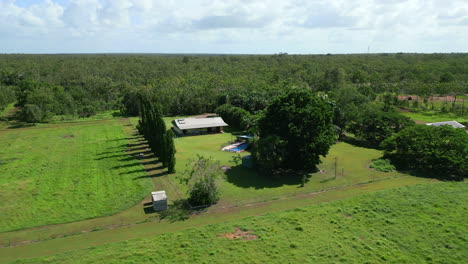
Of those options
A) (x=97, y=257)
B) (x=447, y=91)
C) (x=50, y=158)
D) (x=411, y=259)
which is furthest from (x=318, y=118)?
(x=447, y=91)

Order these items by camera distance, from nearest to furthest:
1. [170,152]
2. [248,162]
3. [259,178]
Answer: [259,178] → [170,152] → [248,162]

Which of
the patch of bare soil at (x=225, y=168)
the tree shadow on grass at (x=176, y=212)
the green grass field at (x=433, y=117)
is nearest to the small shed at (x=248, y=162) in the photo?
the patch of bare soil at (x=225, y=168)

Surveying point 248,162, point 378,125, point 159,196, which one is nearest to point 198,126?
point 248,162

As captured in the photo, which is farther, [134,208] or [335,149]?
[335,149]

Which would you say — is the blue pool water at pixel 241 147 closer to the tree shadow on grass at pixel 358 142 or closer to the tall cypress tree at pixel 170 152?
the tall cypress tree at pixel 170 152

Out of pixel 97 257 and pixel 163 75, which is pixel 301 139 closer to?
pixel 97 257

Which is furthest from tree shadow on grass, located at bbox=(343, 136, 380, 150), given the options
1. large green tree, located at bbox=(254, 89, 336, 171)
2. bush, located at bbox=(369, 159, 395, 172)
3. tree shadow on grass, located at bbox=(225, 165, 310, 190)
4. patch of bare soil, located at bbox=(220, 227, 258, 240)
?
patch of bare soil, located at bbox=(220, 227, 258, 240)

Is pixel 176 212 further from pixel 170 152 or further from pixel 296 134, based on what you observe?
pixel 296 134
